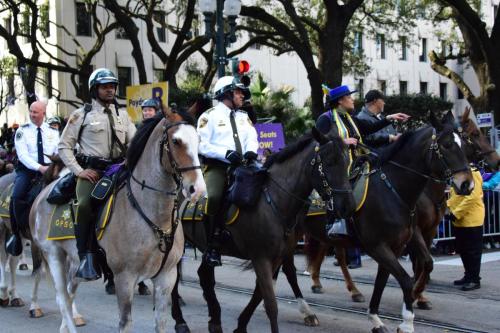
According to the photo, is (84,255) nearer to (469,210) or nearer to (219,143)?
(219,143)

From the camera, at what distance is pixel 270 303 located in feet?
21.5

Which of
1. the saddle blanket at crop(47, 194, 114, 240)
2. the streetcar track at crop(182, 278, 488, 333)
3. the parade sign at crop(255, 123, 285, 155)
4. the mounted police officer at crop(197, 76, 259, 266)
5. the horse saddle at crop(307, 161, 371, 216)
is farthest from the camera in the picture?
the parade sign at crop(255, 123, 285, 155)

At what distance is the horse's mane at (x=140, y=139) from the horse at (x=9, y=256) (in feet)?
7.44

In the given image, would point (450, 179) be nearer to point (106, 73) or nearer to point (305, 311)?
point (305, 311)

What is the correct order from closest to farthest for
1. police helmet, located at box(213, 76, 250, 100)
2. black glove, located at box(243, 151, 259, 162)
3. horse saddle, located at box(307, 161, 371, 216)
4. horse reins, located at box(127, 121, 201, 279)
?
horse reins, located at box(127, 121, 201, 279)
black glove, located at box(243, 151, 259, 162)
police helmet, located at box(213, 76, 250, 100)
horse saddle, located at box(307, 161, 371, 216)

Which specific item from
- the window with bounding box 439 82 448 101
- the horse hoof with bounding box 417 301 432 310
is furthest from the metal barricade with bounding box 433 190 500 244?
the window with bounding box 439 82 448 101

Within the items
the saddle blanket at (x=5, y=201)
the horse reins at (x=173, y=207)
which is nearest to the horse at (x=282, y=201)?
the horse reins at (x=173, y=207)

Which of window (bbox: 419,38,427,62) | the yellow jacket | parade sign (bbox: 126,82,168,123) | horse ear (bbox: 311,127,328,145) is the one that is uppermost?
window (bbox: 419,38,427,62)

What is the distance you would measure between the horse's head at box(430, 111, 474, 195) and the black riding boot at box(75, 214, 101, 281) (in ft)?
13.4

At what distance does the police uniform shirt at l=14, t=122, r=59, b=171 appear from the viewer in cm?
893

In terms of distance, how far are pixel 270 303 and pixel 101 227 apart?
1786mm

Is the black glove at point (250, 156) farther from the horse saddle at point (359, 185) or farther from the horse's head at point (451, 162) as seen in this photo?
the horse's head at point (451, 162)

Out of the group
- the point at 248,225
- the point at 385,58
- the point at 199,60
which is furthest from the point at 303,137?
the point at 385,58

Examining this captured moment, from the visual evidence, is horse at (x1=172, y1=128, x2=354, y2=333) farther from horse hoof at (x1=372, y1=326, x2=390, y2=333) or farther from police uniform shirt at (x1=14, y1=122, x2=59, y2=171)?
police uniform shirt at (x1=14, y1=122, x2=59, y2=171)
